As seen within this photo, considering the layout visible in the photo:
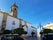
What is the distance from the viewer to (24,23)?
134 feet

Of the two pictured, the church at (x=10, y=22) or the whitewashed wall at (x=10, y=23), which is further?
the whitewashed wall at (x=10, y=23)

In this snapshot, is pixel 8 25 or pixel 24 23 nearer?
pixel 8 25

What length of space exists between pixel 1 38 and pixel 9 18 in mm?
10749

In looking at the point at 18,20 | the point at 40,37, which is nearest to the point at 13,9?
the point at 18,20

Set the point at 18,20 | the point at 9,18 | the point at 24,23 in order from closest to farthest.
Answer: the point at 9,18 → the point at 18,20 → the point at 24,23

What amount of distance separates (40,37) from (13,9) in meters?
22.4

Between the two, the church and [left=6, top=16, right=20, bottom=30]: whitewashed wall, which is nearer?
the church

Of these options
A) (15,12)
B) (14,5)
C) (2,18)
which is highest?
(14,5)

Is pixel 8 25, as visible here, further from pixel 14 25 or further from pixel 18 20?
pixel 18 20

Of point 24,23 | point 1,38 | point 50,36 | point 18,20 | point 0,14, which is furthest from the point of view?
point 24,23

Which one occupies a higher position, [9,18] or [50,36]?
[9,18]

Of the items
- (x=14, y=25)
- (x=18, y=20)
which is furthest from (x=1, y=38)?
(x=18, y=20)

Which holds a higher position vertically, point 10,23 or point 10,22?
point 10,22

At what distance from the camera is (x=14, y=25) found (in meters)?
35.8
